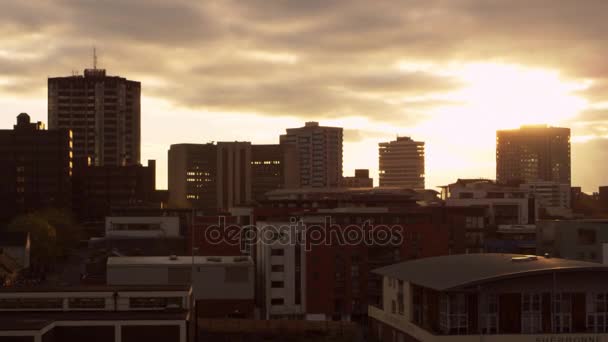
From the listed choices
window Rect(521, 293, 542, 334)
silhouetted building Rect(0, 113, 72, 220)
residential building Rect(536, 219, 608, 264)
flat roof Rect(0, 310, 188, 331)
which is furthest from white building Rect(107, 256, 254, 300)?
silhouetted building Rect(0, 113, 72, 220)

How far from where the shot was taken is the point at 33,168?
17325 centimetres

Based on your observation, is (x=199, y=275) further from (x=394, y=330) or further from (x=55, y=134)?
(x=55, y=134)

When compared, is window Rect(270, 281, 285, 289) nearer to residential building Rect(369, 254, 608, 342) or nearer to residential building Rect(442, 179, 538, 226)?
residential building Rect(369, 254, 608, 342)

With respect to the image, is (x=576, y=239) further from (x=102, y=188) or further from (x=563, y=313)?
(x=102, y=188)

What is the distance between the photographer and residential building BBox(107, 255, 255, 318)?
276ft

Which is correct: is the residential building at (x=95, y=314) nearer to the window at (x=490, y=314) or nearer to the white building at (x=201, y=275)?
the window at (x=490, y=314)

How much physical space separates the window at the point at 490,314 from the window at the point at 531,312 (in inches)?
57.5

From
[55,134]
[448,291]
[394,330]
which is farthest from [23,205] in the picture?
[448,291]

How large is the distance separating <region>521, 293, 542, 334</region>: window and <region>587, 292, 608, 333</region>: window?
111 inches

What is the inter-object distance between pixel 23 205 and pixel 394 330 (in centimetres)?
12416

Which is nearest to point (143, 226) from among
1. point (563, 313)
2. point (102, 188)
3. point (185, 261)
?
point (185, 261)

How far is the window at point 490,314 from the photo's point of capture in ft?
169

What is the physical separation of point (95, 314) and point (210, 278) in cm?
3009

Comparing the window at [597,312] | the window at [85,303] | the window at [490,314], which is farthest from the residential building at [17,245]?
the window at [597,312]
